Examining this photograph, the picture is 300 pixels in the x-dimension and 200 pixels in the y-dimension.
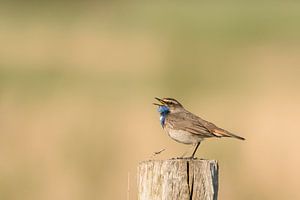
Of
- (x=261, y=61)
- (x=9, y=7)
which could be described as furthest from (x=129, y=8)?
(x=261, y=61)

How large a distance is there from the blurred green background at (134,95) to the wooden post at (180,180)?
17.2 feet

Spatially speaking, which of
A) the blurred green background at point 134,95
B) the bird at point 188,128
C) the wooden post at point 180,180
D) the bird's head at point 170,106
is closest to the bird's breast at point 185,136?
the bird at point 188,128

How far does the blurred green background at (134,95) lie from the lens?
1216cm

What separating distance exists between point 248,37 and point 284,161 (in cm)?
1085

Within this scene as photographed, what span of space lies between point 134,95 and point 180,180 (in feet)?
35.2

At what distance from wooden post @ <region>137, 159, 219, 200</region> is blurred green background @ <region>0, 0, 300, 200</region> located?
5.26 metres

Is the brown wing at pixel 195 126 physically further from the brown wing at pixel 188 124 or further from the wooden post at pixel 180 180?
the wooden post at pixel 180 180

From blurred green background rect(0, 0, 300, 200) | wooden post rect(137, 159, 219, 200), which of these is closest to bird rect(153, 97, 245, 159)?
blurred green background rect(0, 0, 300, 200)

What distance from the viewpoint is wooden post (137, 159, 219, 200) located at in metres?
5.61

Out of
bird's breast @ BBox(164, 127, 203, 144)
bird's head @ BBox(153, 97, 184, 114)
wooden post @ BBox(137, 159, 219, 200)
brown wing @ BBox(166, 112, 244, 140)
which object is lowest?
wooden post @ BBox(137, 159, 219, 200)

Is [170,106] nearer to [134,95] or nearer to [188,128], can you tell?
[188,128]

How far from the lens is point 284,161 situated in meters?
12.7

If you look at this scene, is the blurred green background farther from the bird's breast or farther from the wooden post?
the wooden post

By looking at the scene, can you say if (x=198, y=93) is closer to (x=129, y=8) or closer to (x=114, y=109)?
(x=114, y=109)
